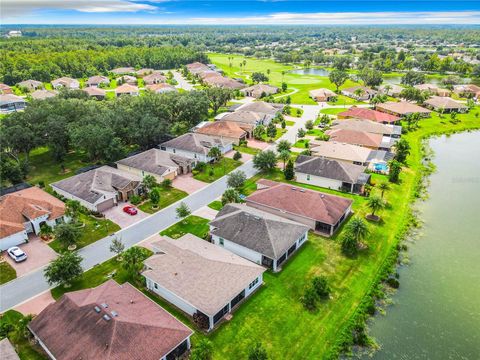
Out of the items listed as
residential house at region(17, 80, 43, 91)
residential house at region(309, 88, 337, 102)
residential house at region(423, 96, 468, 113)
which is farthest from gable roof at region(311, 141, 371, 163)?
residential house at region(17, 80, 43, 91)

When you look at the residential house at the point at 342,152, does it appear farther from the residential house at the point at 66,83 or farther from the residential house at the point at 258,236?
the residential house at the point at 66,83

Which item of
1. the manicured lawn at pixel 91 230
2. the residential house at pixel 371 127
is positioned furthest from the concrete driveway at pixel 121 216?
the residential house at pixel 371 127

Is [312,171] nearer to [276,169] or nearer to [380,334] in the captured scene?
[276,169]

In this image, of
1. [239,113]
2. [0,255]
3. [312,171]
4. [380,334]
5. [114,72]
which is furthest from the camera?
[114,72]

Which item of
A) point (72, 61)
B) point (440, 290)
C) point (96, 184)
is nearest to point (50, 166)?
point (96, 184)

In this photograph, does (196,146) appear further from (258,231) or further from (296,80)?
(296,80)

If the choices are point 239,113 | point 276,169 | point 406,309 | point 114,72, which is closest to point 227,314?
point 406,309
